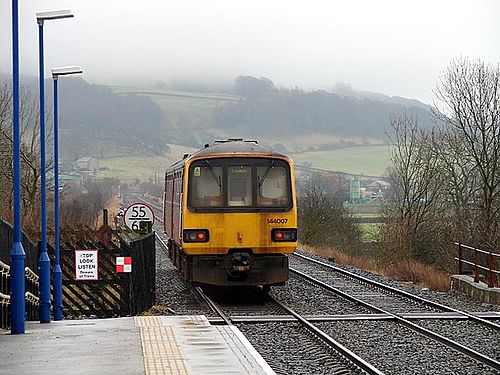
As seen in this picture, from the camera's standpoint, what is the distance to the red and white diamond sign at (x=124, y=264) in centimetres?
1786

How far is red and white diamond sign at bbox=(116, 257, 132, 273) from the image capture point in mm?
17859

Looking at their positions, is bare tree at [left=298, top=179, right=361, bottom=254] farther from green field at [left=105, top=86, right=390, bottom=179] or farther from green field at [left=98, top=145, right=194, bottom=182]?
green field at [left=98, top=145, right=194, bottom=182]

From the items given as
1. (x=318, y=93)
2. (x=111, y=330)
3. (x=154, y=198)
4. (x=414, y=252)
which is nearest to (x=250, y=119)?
(x=318, y=93)

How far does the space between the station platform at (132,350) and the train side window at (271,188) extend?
732 cm

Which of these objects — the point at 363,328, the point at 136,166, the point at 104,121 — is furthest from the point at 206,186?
the point at 104,121

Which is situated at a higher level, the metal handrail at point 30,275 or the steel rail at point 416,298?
the metal handrail at point 30,275

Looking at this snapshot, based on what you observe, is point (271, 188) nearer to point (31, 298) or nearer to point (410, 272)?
point (31, 298)

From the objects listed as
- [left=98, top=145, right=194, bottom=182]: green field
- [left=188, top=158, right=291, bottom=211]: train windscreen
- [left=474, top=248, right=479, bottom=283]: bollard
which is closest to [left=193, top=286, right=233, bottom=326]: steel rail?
[left=188, top=158, right=291, bottom=211]: train windscreen

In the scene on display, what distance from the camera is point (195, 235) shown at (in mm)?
20328

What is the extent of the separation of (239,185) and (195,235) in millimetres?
1423

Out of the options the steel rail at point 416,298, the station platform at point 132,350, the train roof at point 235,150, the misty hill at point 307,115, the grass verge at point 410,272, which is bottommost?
the grass verge at point 410,272

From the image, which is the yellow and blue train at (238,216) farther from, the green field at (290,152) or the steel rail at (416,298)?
the green field at (290,152)

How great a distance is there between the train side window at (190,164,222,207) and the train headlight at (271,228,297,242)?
130 cm

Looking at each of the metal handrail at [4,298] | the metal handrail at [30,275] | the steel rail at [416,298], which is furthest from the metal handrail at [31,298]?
the steel rail at [416,298]
